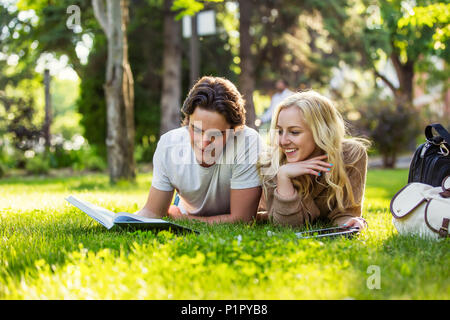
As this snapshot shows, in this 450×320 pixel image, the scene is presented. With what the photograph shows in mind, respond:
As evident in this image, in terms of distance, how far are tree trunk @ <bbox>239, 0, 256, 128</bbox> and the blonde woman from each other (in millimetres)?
10030

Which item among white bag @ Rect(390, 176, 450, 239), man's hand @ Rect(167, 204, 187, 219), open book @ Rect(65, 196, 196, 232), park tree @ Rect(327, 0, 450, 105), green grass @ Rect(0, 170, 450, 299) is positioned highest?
park tree @ Rect(327, 0, 450, 105)

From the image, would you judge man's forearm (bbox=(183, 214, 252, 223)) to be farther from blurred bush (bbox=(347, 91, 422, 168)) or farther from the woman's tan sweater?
blurred bush (bbox=(347, 91, 422, 168))

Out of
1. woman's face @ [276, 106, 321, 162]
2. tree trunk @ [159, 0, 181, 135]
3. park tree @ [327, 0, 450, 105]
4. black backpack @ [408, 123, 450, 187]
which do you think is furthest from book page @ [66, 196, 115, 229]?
park tree @ [327, 0, 450, 105]

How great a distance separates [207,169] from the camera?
4254 millimetres

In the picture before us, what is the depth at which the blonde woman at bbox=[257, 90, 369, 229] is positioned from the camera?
383 cm

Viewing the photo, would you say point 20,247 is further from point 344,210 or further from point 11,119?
point 11,119

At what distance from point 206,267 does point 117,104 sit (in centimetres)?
679

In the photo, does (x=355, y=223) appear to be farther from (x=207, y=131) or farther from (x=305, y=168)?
(x=207, y=131)

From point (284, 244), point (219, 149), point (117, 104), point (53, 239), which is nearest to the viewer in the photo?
point (284, 244)

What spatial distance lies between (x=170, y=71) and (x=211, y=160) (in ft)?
35.9

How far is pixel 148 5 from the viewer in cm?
1533

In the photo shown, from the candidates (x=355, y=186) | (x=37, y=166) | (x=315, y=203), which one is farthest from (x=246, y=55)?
(x=355, y=186)
